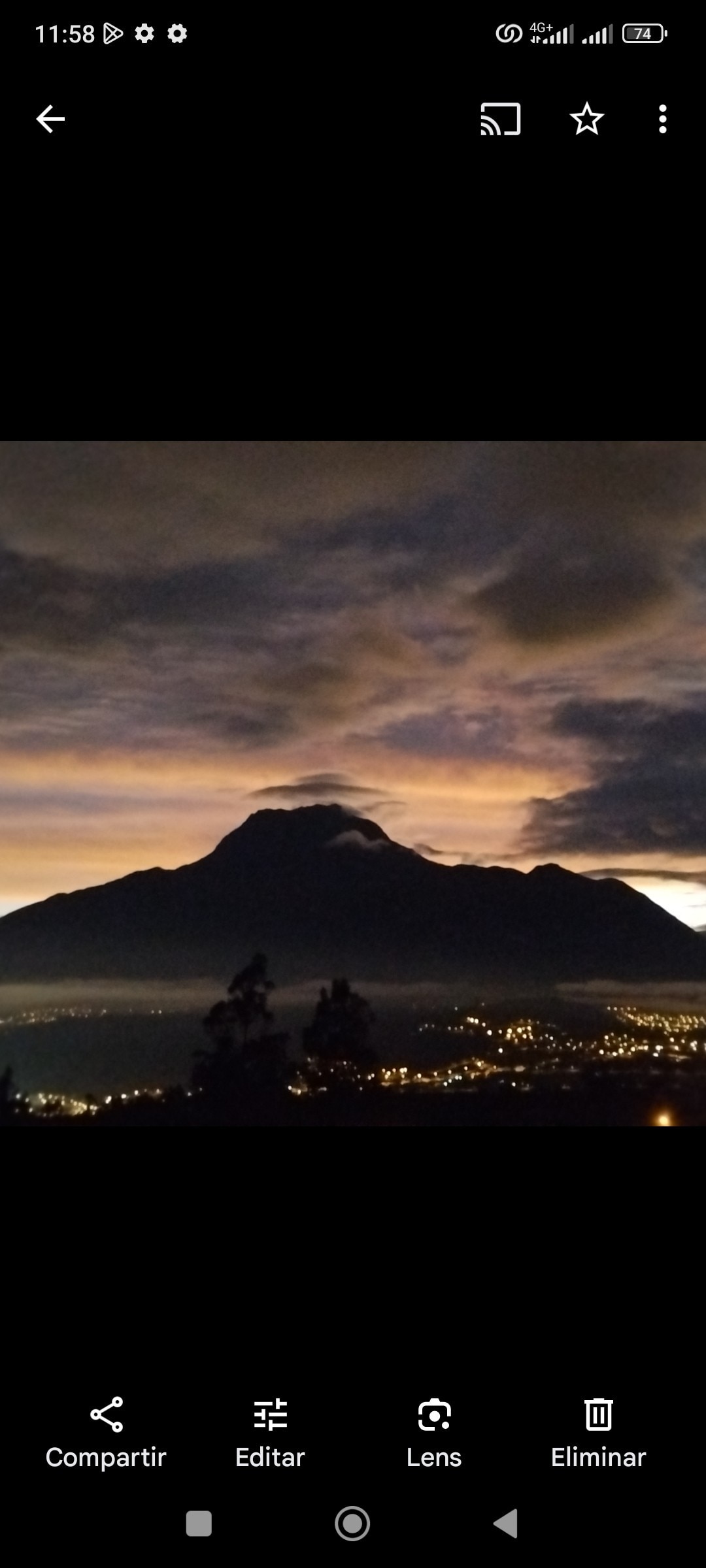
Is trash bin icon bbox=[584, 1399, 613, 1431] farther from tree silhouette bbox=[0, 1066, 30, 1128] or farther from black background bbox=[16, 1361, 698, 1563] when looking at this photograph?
tree silhouette bbox=[0, 1066, 30, 1128]

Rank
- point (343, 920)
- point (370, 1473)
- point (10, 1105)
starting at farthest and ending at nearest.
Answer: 1. point (343, 920)
2. point (10, 1105)
3. point (370, 1473)

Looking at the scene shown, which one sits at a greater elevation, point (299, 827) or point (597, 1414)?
point (299, 827)

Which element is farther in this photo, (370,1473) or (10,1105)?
(10,1105)
